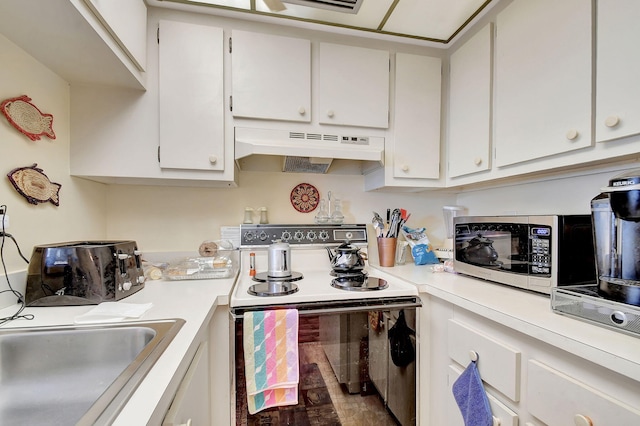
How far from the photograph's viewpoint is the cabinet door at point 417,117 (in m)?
1.62

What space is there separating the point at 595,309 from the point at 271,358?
1.07m

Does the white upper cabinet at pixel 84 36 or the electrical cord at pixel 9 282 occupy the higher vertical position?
the white upper cabinet at pixel 84 36

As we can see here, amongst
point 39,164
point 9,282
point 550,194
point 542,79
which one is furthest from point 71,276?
point 550,194

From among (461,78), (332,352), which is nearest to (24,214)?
(332,352)

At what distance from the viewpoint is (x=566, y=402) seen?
715 mm

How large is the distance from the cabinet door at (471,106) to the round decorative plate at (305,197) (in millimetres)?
874

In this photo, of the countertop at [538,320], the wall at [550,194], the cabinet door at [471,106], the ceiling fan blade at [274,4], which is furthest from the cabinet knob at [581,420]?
the ceiling fan blade at [274,4]

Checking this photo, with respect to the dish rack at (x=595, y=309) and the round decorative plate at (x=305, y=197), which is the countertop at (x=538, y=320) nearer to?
the dish rack at (x=595, y=309)

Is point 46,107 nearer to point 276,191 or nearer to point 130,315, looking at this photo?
point 130,315

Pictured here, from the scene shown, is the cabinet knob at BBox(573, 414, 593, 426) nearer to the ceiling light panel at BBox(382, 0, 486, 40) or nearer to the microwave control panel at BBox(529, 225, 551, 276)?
the microwave control panel at BBox(529, 225, 551, 276)

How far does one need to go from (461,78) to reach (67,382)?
6.98 ft

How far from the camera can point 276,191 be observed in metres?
1.78

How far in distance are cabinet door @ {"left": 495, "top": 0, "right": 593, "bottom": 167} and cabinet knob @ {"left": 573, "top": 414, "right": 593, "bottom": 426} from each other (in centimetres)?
87

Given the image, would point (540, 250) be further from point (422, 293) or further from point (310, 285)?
point (310, 285)
